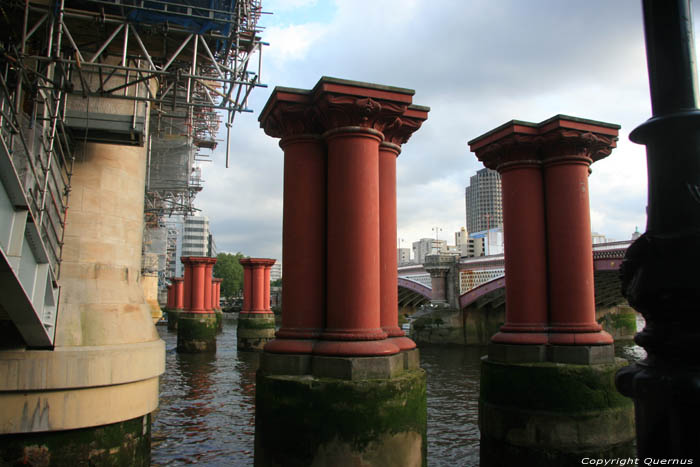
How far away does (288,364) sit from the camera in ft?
20.5

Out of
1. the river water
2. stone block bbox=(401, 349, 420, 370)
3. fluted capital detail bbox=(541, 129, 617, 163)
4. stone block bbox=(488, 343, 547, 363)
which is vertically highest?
fluted capital detail bbox=(541, 129, 617, 163)

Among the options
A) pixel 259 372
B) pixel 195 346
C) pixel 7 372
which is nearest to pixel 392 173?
pixel 259 372

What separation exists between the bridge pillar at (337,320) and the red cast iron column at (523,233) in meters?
2.98

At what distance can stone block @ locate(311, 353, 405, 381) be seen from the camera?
5.89 m

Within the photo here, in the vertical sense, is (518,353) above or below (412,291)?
below

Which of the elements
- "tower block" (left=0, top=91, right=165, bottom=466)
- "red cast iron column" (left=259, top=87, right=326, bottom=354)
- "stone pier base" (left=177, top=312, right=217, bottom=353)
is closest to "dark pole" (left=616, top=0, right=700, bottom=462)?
"red cast iron column" (left=259, top=87, right=326, bottom=354)

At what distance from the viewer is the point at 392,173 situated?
7199 millimetres

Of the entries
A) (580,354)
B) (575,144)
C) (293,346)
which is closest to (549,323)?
(580,354)

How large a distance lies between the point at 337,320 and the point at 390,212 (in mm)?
1699

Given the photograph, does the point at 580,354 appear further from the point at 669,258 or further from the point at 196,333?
the point at 196,333

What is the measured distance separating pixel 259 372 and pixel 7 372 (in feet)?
10.4

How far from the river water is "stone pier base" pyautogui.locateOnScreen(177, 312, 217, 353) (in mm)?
3120

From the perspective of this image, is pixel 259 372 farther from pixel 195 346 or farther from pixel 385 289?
pixel 195 346

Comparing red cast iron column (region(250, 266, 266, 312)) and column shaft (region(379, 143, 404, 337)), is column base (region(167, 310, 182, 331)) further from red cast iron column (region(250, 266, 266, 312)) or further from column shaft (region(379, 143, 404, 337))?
column shaft (region(379, 143, 404, 337))
